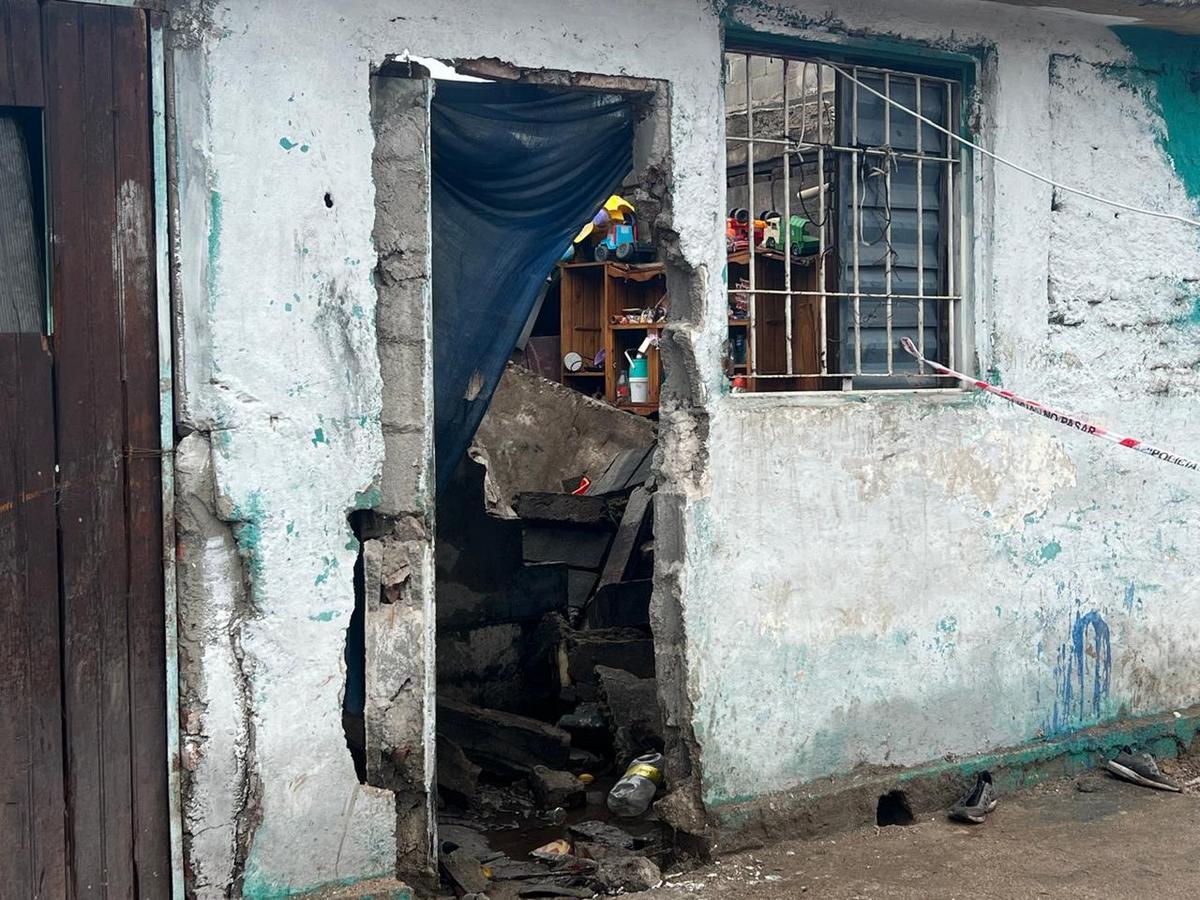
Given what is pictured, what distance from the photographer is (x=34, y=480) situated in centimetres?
386

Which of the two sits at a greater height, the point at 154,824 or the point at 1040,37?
the point at 1040,37

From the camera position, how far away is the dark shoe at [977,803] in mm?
5461

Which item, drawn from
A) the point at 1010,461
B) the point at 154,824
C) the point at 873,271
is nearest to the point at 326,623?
the point at 154,824

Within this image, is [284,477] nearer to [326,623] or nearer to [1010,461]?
[326,623]

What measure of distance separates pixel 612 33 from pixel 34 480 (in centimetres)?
244

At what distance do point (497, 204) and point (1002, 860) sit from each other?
310 centimetres

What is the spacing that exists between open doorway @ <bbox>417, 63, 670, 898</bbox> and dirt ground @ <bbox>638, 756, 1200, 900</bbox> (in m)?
0.48

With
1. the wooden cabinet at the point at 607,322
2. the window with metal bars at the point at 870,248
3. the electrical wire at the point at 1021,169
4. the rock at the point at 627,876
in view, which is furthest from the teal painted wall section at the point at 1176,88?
the wooden cabinet at the point at 607,322

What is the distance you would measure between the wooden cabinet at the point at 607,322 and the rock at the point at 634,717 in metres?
3.93

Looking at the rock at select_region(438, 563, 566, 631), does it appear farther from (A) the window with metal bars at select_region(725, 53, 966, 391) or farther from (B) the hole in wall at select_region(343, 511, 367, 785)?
(B) the hole in wall at select_region(343, 511, 367, 785)

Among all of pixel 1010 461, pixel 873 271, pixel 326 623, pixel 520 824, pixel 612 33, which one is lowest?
pixel 520 824

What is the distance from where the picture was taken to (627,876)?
4.79 metres

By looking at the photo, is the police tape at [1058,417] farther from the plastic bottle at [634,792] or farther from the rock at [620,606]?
the rock at [620,606]

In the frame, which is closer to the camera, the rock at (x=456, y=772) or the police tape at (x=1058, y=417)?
the police tape at (x=1058, y=417)
